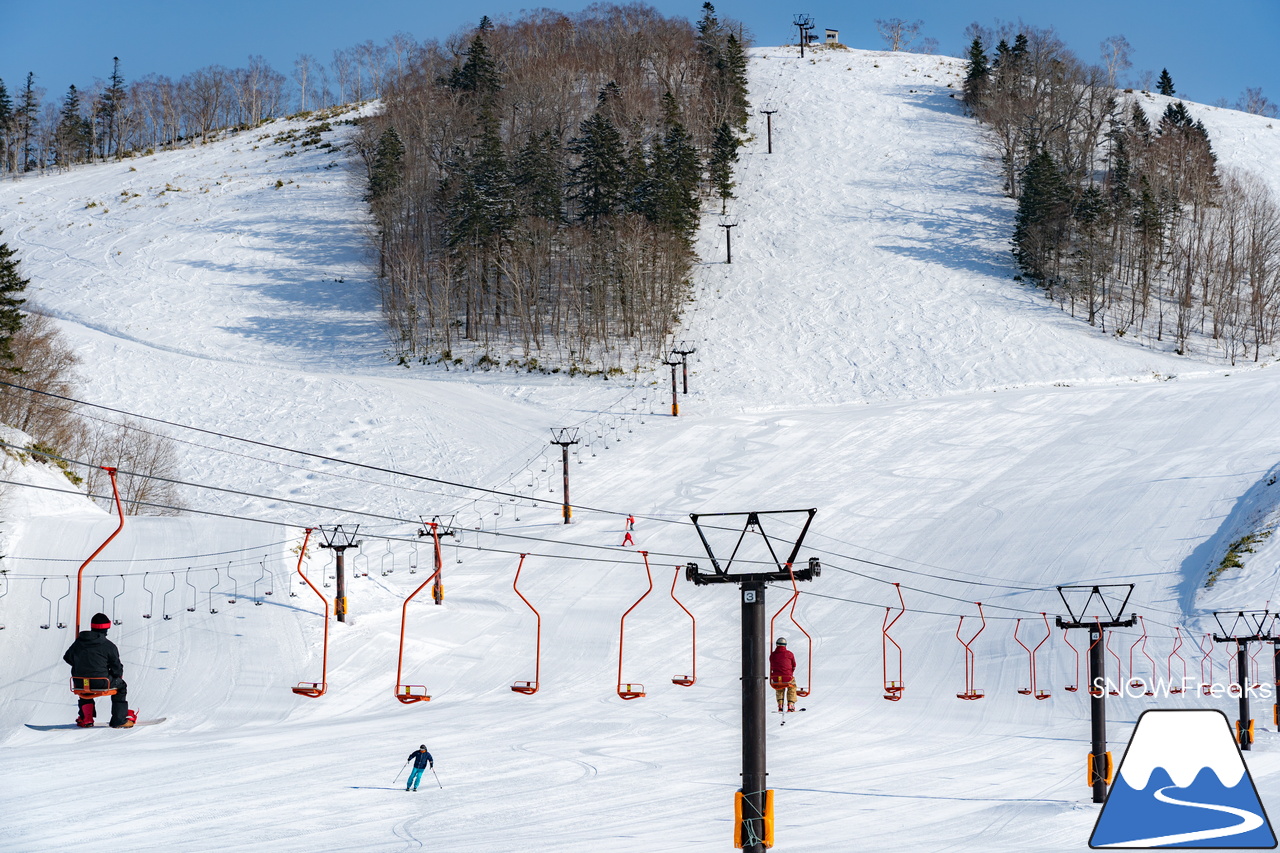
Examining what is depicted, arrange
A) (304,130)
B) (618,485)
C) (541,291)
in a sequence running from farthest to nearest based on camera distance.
→ (304,130) < (541,291) < (618,485)

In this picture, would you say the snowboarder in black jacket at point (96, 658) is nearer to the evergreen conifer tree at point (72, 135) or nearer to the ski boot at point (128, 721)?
the ski boot at point (128, 721)

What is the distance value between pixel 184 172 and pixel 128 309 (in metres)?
26.3

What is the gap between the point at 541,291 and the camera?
54.2 meters

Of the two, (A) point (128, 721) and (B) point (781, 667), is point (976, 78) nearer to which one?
(B) point (781, 667)

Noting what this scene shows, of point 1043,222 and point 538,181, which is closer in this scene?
point 1043,222

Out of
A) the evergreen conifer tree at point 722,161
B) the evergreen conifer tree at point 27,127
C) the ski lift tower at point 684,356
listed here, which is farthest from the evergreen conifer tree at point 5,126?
the ski lift tower at point 684,356

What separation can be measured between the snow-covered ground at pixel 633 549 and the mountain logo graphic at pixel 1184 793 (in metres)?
4.74

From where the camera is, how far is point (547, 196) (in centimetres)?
→ 5612

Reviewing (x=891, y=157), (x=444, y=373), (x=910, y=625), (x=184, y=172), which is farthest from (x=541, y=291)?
(x=184, y=172)

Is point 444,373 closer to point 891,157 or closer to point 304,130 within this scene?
point 891,157

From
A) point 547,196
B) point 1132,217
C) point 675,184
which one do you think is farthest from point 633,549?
point 1132,217

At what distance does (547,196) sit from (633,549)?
31.5 m

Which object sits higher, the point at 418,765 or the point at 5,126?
the point at 5,126

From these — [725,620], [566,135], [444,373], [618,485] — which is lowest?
[725,620]
